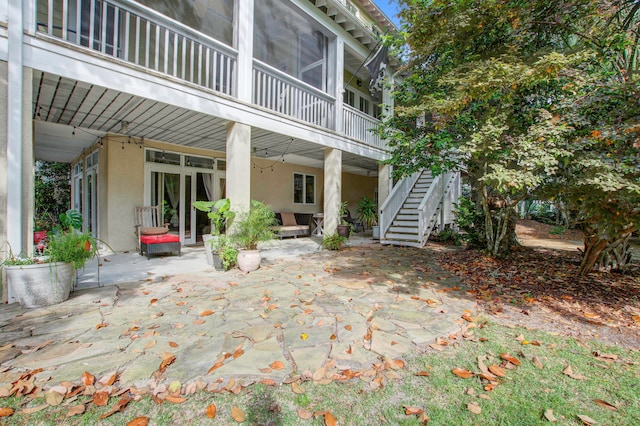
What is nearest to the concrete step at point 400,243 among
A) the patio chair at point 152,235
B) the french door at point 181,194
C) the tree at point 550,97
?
the tree at point 550,97

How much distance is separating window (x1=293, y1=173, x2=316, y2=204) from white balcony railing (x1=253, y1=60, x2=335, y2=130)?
4304 millimetres

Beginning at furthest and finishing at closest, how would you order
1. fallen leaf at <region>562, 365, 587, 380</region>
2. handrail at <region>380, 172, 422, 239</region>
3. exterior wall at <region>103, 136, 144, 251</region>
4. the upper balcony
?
handrail at <region>380, 172, 422, 239</region> < exterior wall at <region>103, 136, 144, 251</region> < the upper balcony < fallen leaf at <region>562, 365, 587, 380</region>

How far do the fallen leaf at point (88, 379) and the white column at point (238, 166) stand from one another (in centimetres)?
394

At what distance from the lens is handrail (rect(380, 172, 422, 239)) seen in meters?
9.29

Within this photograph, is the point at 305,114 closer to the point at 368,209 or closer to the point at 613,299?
the point at 368,209

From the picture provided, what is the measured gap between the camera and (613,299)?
12.9ft

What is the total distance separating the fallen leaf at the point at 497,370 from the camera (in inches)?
86.2

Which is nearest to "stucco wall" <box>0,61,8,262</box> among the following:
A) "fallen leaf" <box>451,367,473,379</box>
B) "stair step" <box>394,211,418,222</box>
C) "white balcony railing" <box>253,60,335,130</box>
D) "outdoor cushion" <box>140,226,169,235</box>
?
"outdoor cushion" <box>140,226,169,235</box>

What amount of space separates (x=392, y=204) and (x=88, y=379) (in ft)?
28.5

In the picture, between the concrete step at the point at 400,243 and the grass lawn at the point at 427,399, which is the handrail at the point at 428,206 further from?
the grass lawn at the point at 427,399

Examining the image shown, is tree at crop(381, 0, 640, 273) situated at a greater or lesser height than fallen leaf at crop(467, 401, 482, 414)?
greater

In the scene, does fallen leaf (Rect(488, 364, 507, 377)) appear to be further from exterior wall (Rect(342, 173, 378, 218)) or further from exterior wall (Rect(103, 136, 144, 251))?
exterior wall (Rect(342, 173, 378, 218))

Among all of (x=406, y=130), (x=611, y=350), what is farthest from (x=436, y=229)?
(x=611, y=350)

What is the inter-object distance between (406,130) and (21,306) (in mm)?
7093
